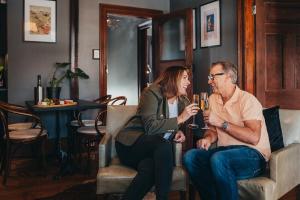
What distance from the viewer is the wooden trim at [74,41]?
15.0 feet

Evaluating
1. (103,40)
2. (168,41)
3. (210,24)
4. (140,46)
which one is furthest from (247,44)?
(140,46)

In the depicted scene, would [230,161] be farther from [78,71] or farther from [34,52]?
[34,52]

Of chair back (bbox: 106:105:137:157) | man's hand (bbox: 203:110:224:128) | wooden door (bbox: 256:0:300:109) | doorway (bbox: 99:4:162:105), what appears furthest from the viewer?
doorway (bbox: 99:4:162:105)

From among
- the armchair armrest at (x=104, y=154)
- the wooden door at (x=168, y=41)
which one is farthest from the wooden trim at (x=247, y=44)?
the armchair armrest at (x=104, y=154)

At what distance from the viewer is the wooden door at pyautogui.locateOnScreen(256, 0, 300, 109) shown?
345cm

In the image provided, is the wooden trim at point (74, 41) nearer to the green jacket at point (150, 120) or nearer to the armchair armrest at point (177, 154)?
the green jacket at point (150, 120)

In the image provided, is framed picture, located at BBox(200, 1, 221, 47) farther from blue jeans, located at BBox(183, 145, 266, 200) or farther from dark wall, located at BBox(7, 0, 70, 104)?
blue jeans, located at BBox(183, 145, 266, 200)

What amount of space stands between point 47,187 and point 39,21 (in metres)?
2.39

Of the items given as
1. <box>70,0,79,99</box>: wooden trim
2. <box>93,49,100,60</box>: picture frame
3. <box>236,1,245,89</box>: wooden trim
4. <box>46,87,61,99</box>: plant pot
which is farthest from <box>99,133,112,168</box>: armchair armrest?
<box>93,49,100,60</box>: picture frame

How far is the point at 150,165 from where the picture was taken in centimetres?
207

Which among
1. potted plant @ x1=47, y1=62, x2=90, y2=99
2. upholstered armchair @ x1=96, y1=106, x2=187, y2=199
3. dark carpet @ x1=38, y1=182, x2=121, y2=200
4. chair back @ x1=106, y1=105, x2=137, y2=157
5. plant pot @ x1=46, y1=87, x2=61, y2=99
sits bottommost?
dark carpet @ x1=38, y1=182, x2=121, y2=200

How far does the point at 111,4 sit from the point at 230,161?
12.0ft

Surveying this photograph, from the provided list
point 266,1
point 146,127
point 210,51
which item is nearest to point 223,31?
point 210,51

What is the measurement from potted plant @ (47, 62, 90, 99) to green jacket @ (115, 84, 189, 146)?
70.1 inches
